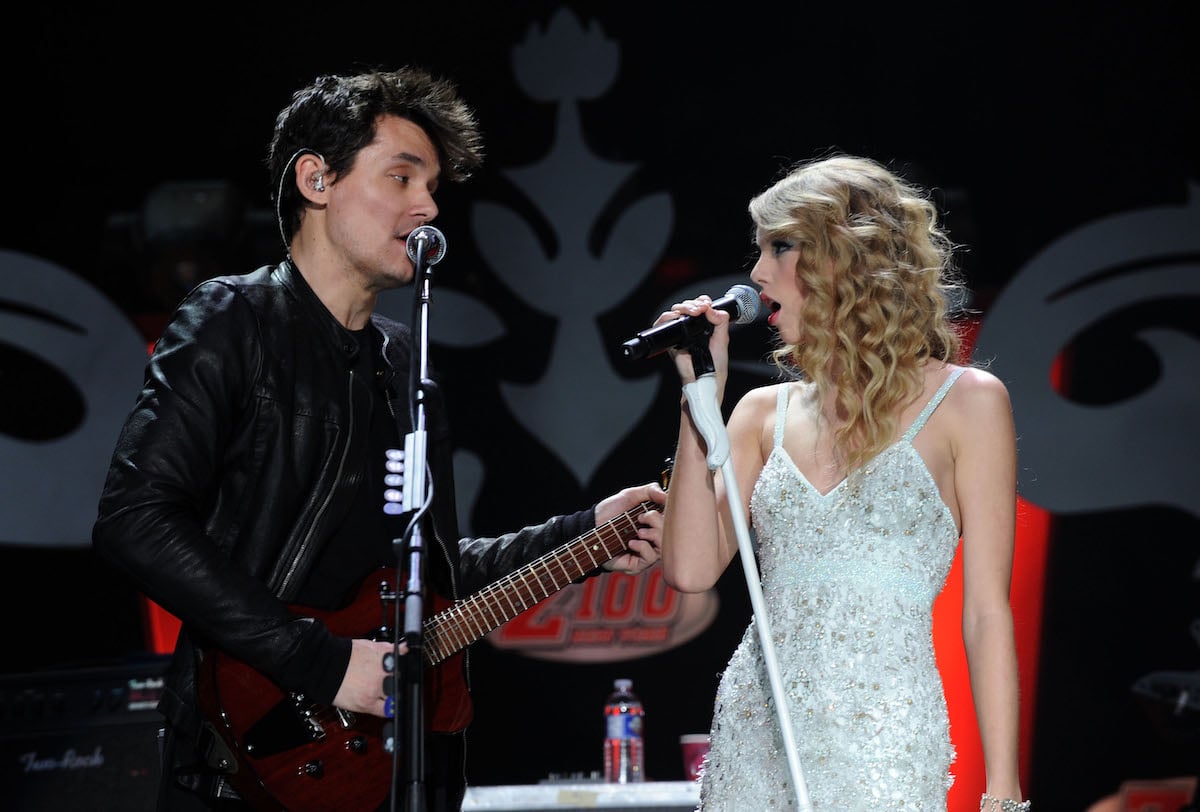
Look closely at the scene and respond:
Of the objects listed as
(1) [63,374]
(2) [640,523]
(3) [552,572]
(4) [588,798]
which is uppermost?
(1) [63,374]

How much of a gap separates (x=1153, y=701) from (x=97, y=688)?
352cm

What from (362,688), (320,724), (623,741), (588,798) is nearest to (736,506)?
(362,688)

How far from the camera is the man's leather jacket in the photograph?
2.20 m

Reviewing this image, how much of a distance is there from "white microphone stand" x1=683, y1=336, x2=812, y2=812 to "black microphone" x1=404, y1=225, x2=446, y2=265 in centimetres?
52

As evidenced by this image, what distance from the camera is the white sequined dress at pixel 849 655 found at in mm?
1947

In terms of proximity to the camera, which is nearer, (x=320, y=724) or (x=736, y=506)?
(x=736, y=506)

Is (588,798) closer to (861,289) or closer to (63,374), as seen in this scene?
(861,289)

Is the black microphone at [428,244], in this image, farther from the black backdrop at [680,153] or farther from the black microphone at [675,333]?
the black backdrop at [680,153]

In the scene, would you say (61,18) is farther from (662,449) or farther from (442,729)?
(442,729)

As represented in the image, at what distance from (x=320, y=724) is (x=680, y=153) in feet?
9.70

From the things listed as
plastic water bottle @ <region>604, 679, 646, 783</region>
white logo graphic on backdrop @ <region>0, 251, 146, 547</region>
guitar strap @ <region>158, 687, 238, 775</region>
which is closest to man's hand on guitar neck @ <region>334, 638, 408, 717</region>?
guitar strap @ <region>158, 687, 238, 775</region>

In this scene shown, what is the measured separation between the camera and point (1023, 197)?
15.2 ft

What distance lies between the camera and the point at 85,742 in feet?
11.3

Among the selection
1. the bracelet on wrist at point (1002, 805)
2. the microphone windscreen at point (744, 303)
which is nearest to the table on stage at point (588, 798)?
the bracelet on wrist at point (1002, 805)
